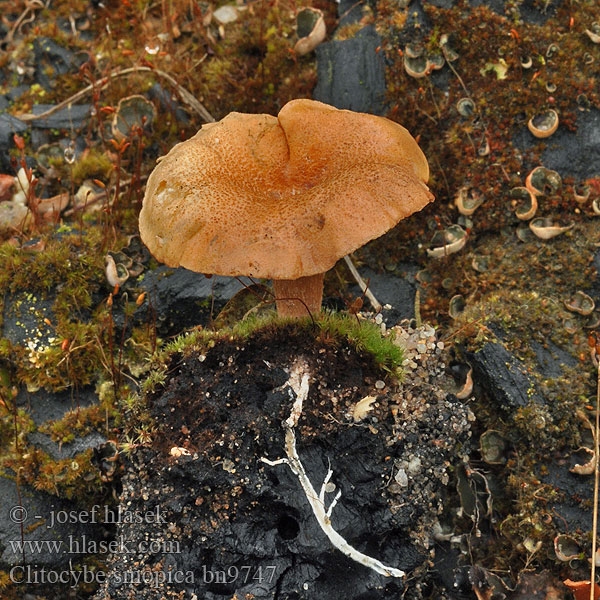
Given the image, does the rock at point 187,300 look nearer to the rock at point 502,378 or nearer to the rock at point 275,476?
the rock at point 275,476

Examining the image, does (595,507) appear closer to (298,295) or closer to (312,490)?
(312,490)

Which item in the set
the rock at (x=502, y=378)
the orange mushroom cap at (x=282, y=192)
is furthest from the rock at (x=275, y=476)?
the orange mushroom cap at (x=282, y=192)

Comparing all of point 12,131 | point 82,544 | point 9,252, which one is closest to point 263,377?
point 82,544

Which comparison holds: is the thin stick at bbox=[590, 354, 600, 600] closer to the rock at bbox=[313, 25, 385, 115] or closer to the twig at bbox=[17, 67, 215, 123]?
the rock at bbox=[313, 25, 385, 115]

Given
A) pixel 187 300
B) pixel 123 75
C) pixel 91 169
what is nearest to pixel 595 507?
pixel 187 300

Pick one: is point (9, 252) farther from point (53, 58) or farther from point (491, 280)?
point (491, 280)

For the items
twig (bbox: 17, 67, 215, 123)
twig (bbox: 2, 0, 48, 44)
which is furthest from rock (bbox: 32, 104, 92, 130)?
twig (bbox: 2, 0, 48, 44)

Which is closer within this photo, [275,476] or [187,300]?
[275,476]
